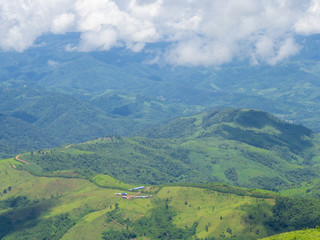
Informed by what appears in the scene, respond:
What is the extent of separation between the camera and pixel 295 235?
541 ft

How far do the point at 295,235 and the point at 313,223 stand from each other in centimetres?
3787

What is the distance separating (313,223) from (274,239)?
42.4 meters

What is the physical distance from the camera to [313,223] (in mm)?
197625

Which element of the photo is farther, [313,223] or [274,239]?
[313,223]

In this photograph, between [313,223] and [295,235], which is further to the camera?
[313,223]

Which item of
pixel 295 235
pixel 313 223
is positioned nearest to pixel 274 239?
pixel 295 235

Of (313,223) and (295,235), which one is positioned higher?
(295,235)

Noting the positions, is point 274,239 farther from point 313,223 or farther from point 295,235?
point 313,223

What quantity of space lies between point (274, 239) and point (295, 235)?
8.26 m
